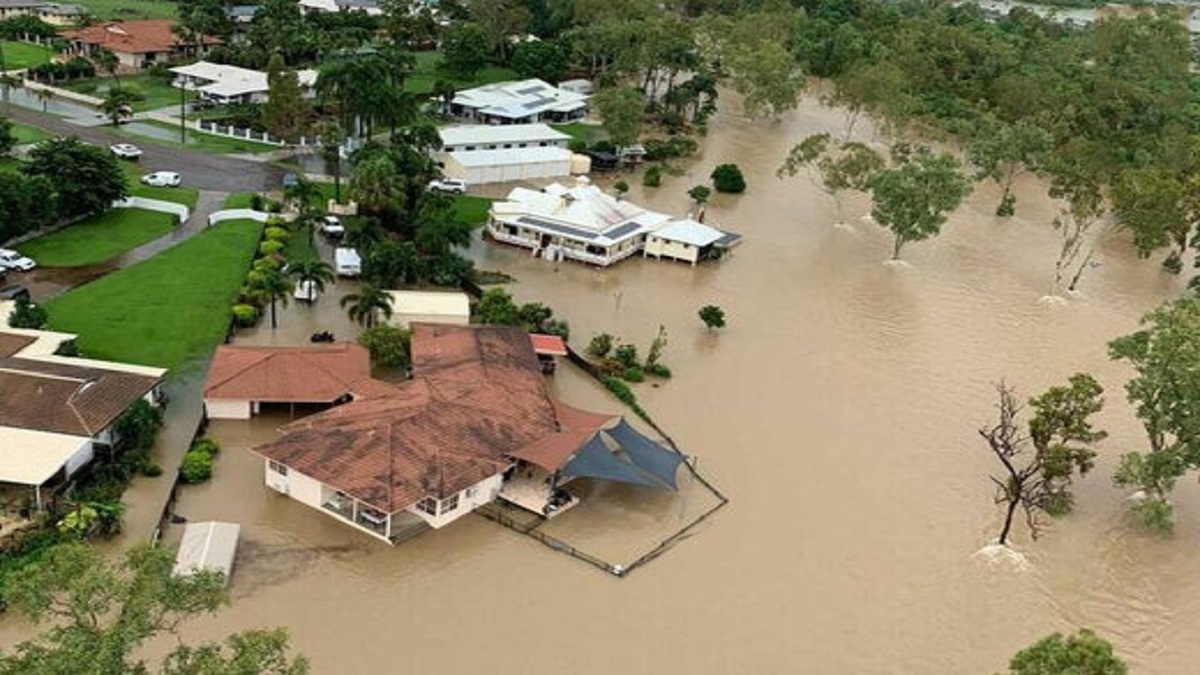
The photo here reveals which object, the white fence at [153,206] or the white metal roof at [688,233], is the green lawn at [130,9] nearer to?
the white fence at [153,206]

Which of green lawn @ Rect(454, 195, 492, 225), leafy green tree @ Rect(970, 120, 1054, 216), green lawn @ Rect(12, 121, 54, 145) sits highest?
leafy green tree @ Rect(970, 120, 1054, 216)

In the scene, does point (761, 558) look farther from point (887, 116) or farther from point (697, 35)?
point (697, 35)

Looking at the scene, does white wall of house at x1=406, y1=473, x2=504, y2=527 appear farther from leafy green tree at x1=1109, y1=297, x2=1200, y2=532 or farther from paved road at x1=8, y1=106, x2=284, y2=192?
paved road at x1=8, y1=106, x2=284, y2=192

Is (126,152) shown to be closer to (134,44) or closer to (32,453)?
(134,44)

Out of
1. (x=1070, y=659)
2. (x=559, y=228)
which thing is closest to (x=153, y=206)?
(x=559, y=228)

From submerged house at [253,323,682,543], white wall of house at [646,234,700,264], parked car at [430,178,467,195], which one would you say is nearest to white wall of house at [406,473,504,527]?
submerged house at [253,323,682,543]
